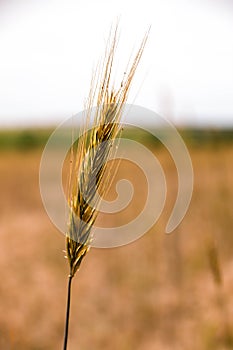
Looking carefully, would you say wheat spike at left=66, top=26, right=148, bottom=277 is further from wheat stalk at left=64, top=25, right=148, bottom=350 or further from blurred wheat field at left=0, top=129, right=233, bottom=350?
blurred wheat field at left=0, top=129, right=233, bottom=350

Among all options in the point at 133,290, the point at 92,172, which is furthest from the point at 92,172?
the point at 133,290

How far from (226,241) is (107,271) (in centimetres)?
115

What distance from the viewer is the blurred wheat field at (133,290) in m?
2.60

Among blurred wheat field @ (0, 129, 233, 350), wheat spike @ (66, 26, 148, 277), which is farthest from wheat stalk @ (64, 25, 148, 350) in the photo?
blurred wheat field @ (0, 129, 233, 350)

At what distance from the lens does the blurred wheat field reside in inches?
102

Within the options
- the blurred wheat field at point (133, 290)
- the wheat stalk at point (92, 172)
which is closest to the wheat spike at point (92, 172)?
the wheat stalk at point (92, 172)

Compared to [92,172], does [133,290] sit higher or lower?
lower

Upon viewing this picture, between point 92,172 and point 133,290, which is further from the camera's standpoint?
point 133,290

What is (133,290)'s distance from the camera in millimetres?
3705

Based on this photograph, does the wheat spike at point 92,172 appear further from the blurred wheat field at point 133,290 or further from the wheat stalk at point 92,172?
the blurred wheat field at point 133,290

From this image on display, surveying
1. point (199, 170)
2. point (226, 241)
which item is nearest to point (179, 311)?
point (226, 241)

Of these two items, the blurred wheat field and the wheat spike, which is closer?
the wheat spike

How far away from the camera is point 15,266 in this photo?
15.8ft

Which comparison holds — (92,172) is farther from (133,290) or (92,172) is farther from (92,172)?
(133,290)
